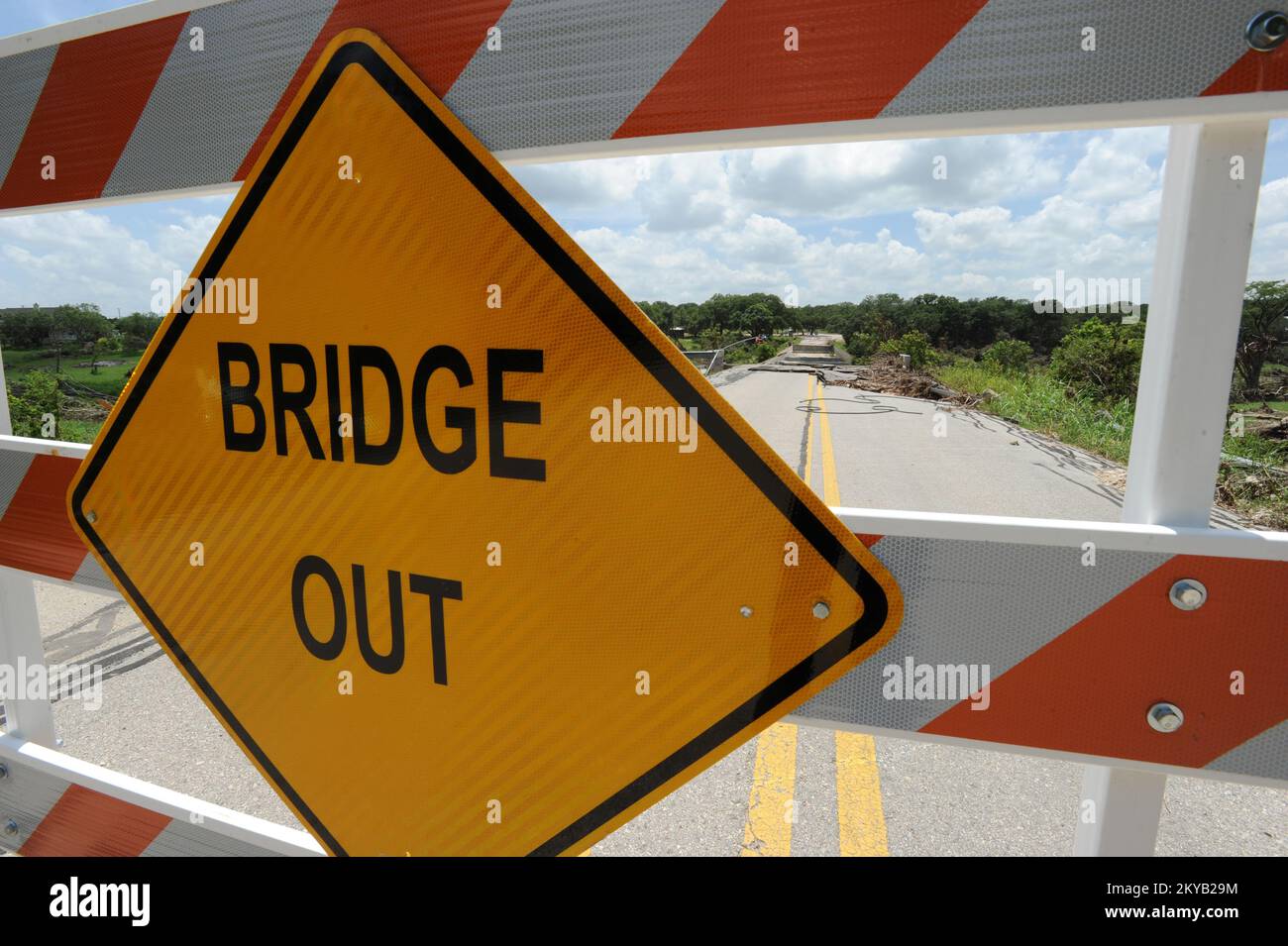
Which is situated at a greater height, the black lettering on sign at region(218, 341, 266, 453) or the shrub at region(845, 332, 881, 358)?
the shrub at region(845, 332, 881, 358)

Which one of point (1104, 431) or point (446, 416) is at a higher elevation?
point (446, 416)

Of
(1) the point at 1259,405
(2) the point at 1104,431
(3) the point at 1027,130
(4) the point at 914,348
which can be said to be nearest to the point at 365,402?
(3) the point at 1027,130

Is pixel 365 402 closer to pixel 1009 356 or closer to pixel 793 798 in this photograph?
pixel 793 798

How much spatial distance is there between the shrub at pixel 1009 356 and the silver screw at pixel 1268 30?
32.3 m

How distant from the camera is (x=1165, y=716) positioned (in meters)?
0.98

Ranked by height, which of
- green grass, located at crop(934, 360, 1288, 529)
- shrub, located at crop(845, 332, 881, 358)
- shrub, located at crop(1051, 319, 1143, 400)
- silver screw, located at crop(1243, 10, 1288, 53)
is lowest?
green grass, located at crop(934, 360, 1288, 529)

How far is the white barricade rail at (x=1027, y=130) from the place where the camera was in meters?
0.85

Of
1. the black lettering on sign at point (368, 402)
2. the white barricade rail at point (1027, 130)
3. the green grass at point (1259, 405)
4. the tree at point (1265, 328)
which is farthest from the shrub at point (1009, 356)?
the black lettering on sign at point (368, 402)

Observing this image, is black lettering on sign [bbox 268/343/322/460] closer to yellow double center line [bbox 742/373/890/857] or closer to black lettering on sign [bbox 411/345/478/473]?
black lettering on sign [bbox 411/345/478/473]

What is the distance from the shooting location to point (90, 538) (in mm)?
1555

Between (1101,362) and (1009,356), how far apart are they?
11140 millimetres

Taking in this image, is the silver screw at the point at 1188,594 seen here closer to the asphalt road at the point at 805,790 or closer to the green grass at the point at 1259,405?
the asphalt road at the point at 805,790

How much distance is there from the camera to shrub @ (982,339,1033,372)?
101 feet

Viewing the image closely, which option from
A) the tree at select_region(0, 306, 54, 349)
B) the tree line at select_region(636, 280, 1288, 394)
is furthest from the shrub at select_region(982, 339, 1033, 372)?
the tree at select_region(0, 306, 54, 349)
